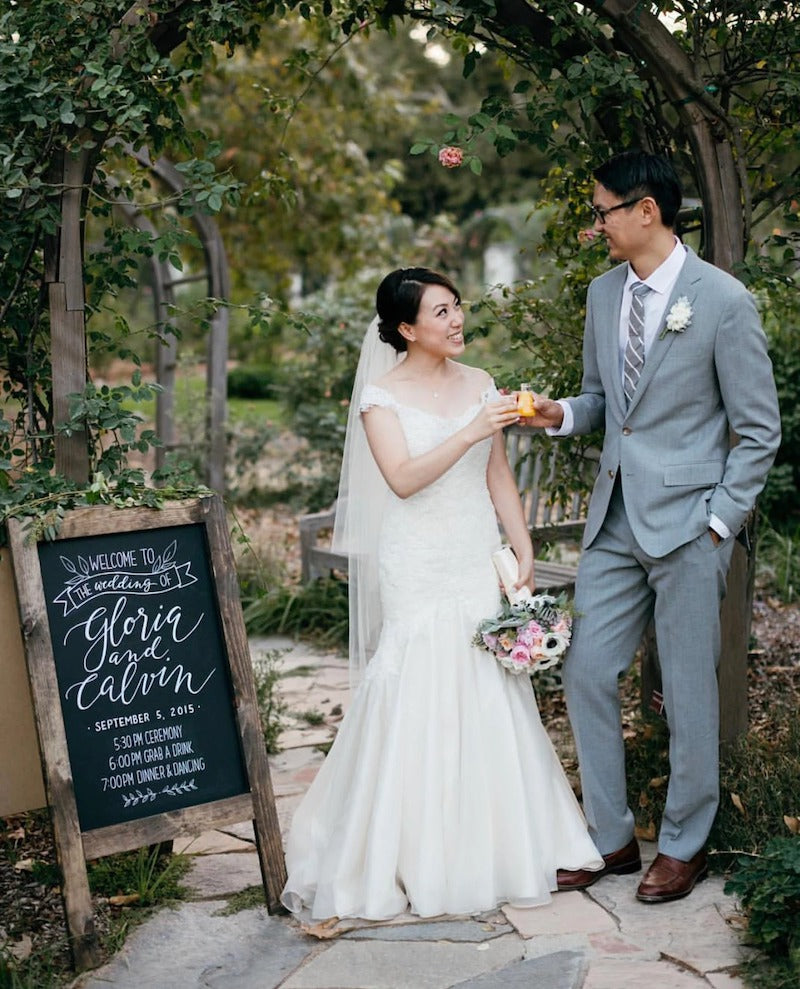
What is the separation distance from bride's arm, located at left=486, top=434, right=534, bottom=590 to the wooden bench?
→ 1.02 m

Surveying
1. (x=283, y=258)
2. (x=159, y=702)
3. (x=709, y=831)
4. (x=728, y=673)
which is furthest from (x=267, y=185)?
(x=283, y=258)

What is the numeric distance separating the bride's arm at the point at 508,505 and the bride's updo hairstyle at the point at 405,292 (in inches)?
20.1

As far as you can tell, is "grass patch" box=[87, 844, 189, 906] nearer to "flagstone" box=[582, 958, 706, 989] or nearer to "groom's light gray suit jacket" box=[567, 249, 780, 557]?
"flagstone" box=[582, 958, 706, 989]

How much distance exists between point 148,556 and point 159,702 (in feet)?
1.47

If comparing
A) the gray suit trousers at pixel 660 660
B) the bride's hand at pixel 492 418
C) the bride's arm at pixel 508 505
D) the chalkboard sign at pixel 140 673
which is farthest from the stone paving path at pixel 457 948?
the bride's hand at pixel 492 418

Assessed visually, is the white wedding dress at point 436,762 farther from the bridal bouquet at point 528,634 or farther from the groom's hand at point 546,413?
the groom's hand at point 546,413

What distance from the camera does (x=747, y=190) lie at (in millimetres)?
4238

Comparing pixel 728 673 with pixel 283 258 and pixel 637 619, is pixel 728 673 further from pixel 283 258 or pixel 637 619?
pixel 283 258

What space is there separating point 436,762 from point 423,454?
96 cm

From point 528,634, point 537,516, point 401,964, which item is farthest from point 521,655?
point 537,516

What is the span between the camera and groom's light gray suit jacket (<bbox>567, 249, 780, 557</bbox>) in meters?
3.45

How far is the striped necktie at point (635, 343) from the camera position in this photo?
143 inches

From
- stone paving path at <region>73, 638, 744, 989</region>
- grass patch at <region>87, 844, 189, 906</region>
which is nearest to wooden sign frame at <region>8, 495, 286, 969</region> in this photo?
stone paving path at <region>73, 638, 744, 989</region>

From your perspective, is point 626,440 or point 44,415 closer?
point 626,440
